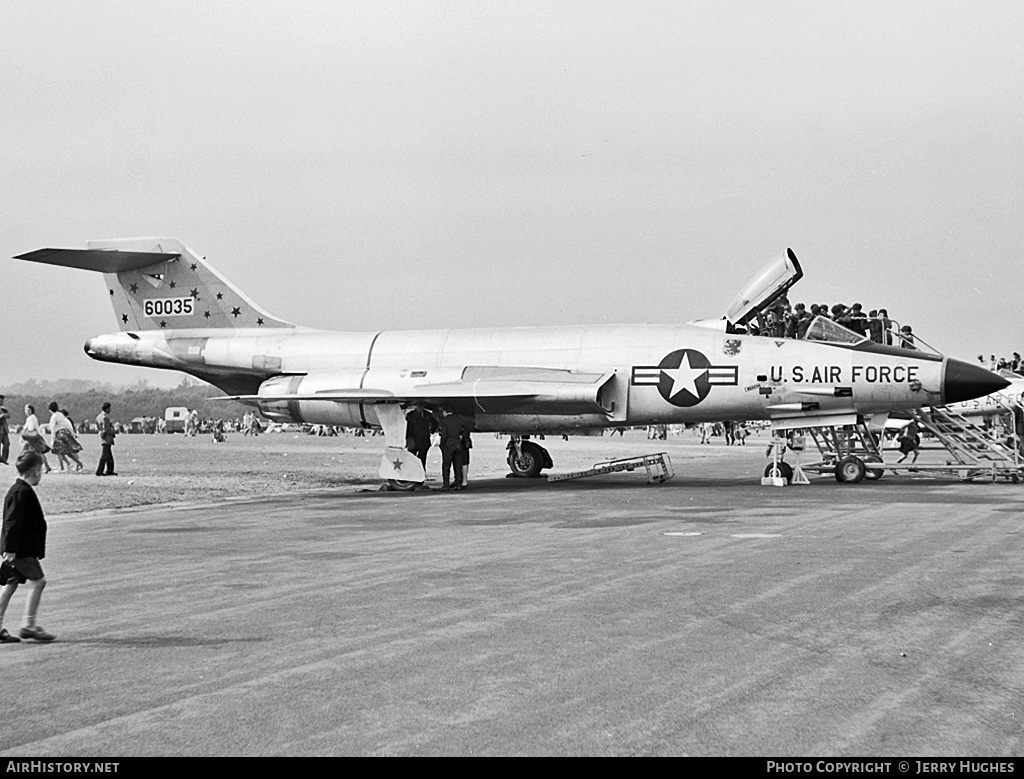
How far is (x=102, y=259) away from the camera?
24750mm

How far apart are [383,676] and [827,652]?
2.57m

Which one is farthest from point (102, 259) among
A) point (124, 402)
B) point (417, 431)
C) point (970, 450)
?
point (124, 402)

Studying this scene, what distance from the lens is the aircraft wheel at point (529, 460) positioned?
2456 centimetres

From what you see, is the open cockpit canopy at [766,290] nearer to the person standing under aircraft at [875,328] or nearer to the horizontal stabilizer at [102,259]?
the person standing under aircraft at [875,328]

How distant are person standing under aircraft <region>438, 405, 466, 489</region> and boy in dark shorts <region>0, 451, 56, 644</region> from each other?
14.0m

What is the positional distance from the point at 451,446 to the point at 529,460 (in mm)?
3900

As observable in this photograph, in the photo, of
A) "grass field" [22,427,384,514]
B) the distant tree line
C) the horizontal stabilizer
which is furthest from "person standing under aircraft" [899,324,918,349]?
the distant tree line

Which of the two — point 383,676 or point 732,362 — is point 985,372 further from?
point 383,676

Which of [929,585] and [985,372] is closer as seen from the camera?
[929,585]

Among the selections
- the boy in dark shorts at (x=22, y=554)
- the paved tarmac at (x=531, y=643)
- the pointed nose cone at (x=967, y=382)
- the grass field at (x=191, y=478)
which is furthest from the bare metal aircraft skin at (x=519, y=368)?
the boy in dark shorts at (x=22, y=554)

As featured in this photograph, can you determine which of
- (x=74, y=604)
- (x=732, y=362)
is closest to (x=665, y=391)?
(x=732, y=362)

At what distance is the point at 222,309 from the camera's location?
25.0 metres

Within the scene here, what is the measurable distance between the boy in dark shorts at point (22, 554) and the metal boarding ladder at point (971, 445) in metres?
17.7

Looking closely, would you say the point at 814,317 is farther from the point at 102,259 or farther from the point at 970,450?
the point at 102,259
